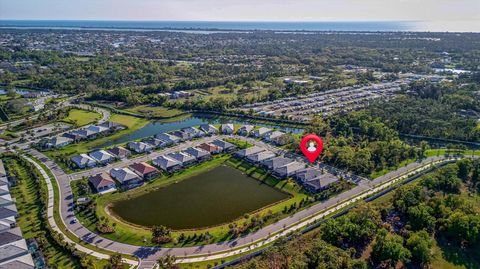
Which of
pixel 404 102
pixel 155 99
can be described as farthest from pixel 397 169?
pixel 155 99

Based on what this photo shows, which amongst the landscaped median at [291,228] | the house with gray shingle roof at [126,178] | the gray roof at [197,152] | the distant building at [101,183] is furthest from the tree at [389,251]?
the distant building at [101,183]

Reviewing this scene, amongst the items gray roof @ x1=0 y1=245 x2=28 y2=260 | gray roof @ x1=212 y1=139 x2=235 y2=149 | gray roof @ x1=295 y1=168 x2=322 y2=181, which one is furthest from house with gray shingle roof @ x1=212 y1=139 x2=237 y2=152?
gray roof @ x1=0 y1=245 x2=28 y2=260

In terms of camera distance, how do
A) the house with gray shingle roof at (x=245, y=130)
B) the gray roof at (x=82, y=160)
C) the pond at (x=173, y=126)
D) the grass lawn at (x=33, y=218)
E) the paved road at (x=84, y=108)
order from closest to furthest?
the grass lawn at (x=33, y=218)
the gray roof at (x=82, y=160)
the paved road at (x=84, y=108)
the pond at (x=173, y=126)
the house with gray shingle roof at (x=245, y=130)

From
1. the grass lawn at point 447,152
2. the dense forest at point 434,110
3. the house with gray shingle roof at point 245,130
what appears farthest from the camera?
the house with gray shingle roof at point 245,130

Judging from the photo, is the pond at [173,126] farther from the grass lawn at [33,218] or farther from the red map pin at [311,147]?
the grass lawn at [33,218]

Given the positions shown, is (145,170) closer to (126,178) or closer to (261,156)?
(126,178)
